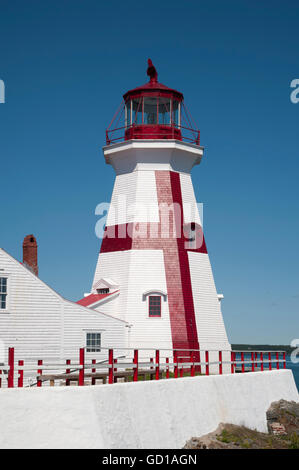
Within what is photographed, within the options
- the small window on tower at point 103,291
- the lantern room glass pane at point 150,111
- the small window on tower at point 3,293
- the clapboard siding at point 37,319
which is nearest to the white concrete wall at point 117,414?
the clapboard siding at point 37,319

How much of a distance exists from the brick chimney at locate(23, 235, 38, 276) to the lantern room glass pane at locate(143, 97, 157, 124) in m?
8.25

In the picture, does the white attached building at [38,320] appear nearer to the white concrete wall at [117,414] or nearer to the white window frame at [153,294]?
the white window frame at [153,294]

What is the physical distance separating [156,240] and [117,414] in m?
14.3

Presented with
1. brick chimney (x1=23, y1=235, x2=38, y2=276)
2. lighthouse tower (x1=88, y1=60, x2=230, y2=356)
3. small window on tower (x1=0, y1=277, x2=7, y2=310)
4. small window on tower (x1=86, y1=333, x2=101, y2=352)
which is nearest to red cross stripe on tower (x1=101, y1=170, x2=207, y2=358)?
lighthouse tower (x1=88, y1=60, x2=230, y2=356)

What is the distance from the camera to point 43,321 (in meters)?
23.3

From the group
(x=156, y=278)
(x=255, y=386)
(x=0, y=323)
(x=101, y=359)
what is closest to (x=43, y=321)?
(x=0, y=323)

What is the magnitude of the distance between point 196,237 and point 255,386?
8.12 m

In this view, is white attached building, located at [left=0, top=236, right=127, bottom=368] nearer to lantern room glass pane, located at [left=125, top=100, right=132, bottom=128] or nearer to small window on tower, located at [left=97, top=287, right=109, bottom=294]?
small window on tower, located at [left=97, top=287, right=109, bottom=294]

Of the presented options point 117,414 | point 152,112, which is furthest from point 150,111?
point 117,414

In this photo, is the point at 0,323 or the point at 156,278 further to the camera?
the point at 156,278

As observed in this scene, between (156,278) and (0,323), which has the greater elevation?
(156,278)

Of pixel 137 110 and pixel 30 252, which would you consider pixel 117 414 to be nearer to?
pixel 30 252

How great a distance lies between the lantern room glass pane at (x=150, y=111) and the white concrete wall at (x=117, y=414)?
14.1 metres
